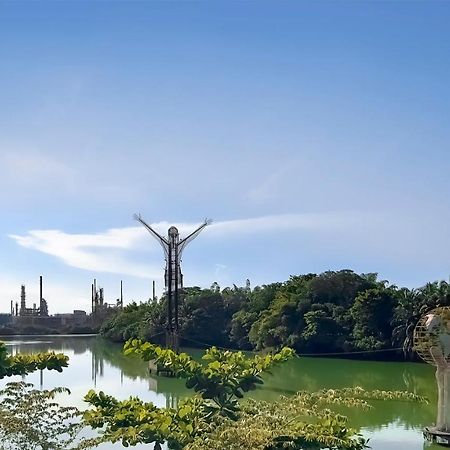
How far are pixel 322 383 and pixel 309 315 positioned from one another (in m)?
12.9

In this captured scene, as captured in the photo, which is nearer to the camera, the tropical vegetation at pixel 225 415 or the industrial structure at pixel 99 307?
the tropical vegetation at pixel 225 415

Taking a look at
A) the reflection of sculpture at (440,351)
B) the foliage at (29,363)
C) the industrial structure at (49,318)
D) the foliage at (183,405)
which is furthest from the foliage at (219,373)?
the industrial structure at (49,318)

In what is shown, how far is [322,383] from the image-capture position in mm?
27500

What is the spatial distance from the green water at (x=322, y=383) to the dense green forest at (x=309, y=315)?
163 centimetres

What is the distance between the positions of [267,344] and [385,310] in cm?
705

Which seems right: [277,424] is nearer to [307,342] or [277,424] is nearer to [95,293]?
[307,342]

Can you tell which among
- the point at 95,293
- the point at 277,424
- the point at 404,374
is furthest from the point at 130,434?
the point at 95,293

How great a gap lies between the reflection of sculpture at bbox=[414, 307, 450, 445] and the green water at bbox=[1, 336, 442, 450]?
1.51 feet

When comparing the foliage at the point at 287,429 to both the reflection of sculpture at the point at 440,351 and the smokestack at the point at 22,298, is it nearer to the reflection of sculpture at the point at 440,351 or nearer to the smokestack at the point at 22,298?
the reflection of sculpture at the point at 440,351

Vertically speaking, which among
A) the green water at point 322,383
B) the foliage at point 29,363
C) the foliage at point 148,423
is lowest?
the green water at point 322,383

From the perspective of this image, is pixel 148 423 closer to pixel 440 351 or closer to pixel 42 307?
pixel 440 351

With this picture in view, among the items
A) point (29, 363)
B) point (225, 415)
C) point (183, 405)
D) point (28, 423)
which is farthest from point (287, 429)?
point (29, 363)

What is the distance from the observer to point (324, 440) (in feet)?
23.0

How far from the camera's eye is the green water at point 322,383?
681 inches
